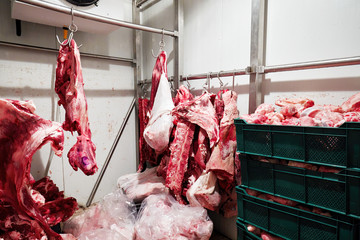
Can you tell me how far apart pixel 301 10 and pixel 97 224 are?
2382 millimetres

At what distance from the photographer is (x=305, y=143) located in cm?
120

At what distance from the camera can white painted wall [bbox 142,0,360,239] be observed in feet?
4.82

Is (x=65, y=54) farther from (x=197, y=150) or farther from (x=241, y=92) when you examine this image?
(x=241, y=92)

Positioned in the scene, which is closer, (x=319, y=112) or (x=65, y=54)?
(x=319, y=112)

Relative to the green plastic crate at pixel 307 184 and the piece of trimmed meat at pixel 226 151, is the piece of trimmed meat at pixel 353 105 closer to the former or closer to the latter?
the green plastic crate at pixel 307 184

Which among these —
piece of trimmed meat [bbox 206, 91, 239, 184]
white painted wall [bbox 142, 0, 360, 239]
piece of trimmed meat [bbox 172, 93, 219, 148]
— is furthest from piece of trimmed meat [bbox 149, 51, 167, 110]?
piece of trimmed meat [bbox 206, 91, 239, 184]

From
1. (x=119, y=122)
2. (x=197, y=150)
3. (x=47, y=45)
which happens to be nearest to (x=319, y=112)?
(x=197, y=150)

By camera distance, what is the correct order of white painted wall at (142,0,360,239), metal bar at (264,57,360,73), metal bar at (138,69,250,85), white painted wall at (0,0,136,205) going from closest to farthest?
metal bar at (264,57,360,73) < white painted wall at (142,0,360,239) < metal bar at (138,69,250,85) < white painted wall at (0,0,136,205)

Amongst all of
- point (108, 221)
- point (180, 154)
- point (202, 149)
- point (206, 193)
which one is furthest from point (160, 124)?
point (108, 221)

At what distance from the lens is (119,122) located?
3.06 meters

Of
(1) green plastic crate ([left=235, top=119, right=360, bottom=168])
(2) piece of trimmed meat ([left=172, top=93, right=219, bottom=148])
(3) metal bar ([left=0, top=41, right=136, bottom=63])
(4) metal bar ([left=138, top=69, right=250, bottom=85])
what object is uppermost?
(3) metal bar ([left=0, top=41, right=136, bottom=63])

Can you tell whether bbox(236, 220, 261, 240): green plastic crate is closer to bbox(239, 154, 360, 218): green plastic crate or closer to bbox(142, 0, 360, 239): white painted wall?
bbox(239, 154, 360, 218): green plastic crate

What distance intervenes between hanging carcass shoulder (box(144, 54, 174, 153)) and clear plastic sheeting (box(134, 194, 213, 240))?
559 mm

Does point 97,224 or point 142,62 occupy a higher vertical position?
point 142,62
